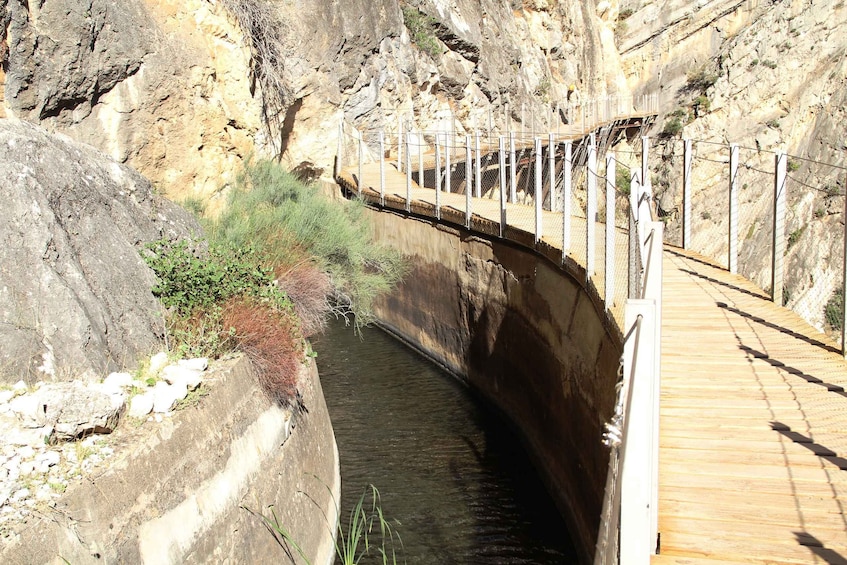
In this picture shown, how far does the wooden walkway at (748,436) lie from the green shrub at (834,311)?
365 inches

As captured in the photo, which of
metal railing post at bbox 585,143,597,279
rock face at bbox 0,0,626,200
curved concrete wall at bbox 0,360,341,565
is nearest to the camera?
curved concrete wall at bbox 0,360,341,565

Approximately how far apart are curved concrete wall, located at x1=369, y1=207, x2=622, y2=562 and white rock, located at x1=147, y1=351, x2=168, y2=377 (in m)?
3.94

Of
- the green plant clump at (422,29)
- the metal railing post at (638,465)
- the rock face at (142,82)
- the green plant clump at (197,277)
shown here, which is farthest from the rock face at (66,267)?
the green plant clump at (422,29)

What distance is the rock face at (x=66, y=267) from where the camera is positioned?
6770mm

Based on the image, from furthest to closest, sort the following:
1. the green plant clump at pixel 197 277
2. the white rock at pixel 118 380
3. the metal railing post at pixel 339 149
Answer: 1. the metal railing post at pixel 339 149
2. the green plant clump at pixel 197 277
3. the white rock at pixel 118 380

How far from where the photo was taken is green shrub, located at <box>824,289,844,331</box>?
1734 cm

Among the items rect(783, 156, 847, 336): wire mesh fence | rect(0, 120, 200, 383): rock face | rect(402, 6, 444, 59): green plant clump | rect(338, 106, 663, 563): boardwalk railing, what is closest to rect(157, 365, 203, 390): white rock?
rect(0, 120, 200, 383): rock face

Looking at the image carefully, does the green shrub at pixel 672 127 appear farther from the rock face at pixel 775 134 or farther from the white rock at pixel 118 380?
the white rock at pixel 118 380

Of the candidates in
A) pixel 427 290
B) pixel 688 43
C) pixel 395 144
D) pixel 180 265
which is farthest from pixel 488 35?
pixel 180 265

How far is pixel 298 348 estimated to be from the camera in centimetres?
970

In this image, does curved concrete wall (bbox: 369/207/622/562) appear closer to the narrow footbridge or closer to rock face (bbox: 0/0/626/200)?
the narrow footbridge

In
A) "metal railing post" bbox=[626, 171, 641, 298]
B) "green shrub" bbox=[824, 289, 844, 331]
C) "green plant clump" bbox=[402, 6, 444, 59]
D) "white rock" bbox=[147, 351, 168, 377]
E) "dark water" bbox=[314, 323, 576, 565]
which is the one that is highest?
"green plant clump" bbox=[402, 6, 444, 59]

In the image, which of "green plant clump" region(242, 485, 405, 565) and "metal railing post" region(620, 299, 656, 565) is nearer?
"metal railing post" region(620, 299, 656, 565)

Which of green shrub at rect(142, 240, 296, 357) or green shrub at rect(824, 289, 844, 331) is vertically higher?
green shrub at rect(142, 240, 296, 357)
